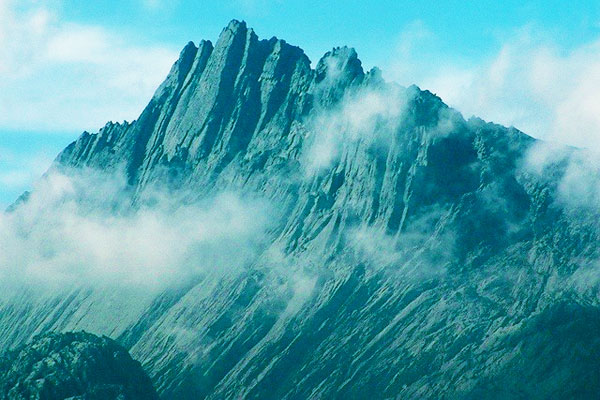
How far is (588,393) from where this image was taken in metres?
198

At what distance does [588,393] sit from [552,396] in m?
7.83

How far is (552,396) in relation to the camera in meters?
→ 199
